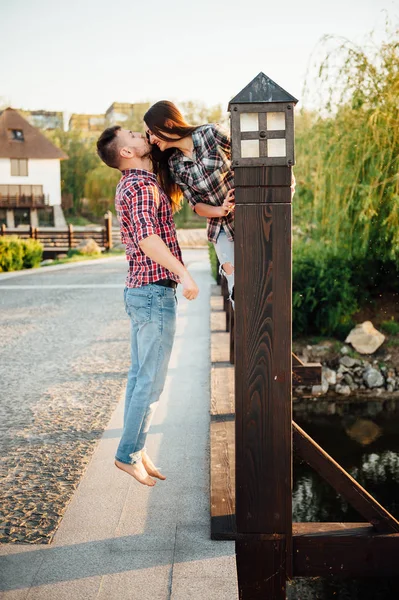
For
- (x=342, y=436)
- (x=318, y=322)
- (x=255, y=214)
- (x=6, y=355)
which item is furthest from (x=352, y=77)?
(x=255, y=214)

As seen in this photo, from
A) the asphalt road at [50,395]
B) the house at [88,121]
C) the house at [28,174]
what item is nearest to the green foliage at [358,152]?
the asphalt road at [50,395]

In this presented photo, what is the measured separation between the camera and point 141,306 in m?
2.84

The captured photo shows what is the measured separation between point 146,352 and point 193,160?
79cm

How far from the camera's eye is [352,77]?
8602 mm

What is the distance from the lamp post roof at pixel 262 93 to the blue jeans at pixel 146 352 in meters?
0.87

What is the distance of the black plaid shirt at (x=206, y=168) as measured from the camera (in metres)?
2.84

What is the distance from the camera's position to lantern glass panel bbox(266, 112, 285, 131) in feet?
7.54

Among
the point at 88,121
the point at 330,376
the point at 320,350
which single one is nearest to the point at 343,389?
the point at 330,376

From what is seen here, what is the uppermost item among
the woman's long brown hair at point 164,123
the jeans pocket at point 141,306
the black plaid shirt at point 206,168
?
the woman's long brown hair at point 164,123

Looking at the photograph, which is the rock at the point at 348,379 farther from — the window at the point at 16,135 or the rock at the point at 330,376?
the window at the point at 16,135

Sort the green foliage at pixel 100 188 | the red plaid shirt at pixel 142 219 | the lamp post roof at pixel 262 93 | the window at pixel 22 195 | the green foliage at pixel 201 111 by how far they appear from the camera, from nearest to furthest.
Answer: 1. the lamp post roof at pixel 262 93
2. the red plaid shirt at pixel 142 219
3. the window at pixel 22 195
4. the green foliage at pixel 100 188
5. the green foliage at pixel 201 111

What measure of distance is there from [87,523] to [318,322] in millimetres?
6222

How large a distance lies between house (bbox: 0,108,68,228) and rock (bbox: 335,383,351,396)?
39973 mm

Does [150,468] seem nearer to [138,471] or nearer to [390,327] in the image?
[138,471]
